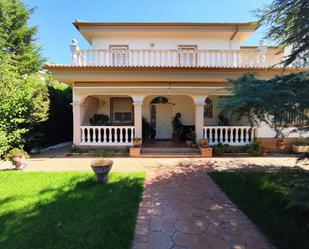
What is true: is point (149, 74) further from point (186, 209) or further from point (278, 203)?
point (278, 203)

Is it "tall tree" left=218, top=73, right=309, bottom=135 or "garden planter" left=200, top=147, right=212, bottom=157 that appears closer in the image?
"tall tree" left=218, top=73, right=309, bottom=135

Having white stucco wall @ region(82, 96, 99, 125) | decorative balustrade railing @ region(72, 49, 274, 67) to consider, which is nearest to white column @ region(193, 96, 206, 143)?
decorative balustrade railing @ region(72, 49, 274, 67)

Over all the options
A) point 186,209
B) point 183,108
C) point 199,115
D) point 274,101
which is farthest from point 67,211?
point 183,108

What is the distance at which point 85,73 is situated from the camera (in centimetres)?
1062

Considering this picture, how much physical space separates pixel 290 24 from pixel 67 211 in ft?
20.7

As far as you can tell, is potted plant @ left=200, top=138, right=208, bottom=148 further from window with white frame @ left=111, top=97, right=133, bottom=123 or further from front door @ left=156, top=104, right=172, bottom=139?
window with white frame @ left=111, top=97, right=133, bottom=123

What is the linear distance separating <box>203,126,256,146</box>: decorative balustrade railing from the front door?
12.2 feet

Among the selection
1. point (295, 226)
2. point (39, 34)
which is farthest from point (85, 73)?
point (39, 34)

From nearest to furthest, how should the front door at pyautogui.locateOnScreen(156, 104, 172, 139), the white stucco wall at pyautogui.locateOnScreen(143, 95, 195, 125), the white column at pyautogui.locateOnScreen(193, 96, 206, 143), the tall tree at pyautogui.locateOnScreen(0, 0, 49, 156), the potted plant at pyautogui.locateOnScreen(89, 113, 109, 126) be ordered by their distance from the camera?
the tall tree at pyautogui.locateOnScreen(0, 0, 49, 156)
the white column at pyautogui.locateOnScreen(193, 96, 206, 143)
the potted plant at pyautogui.locateOnScreen(89, 113, 109, 126)
the white stucco wall at pyautogui.locateOnScreen(143, 95, 195, 125)
the front door at pyautogui.locateOnScreen(156, 104, 172, 139)

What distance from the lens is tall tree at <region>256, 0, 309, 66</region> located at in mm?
4352

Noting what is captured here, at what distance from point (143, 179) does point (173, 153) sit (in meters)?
4.15

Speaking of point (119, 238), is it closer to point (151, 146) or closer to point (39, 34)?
point (151, 146)

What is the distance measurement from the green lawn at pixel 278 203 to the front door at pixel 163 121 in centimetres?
835

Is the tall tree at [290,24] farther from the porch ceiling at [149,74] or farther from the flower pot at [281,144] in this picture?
the flower pot at [281,144]
